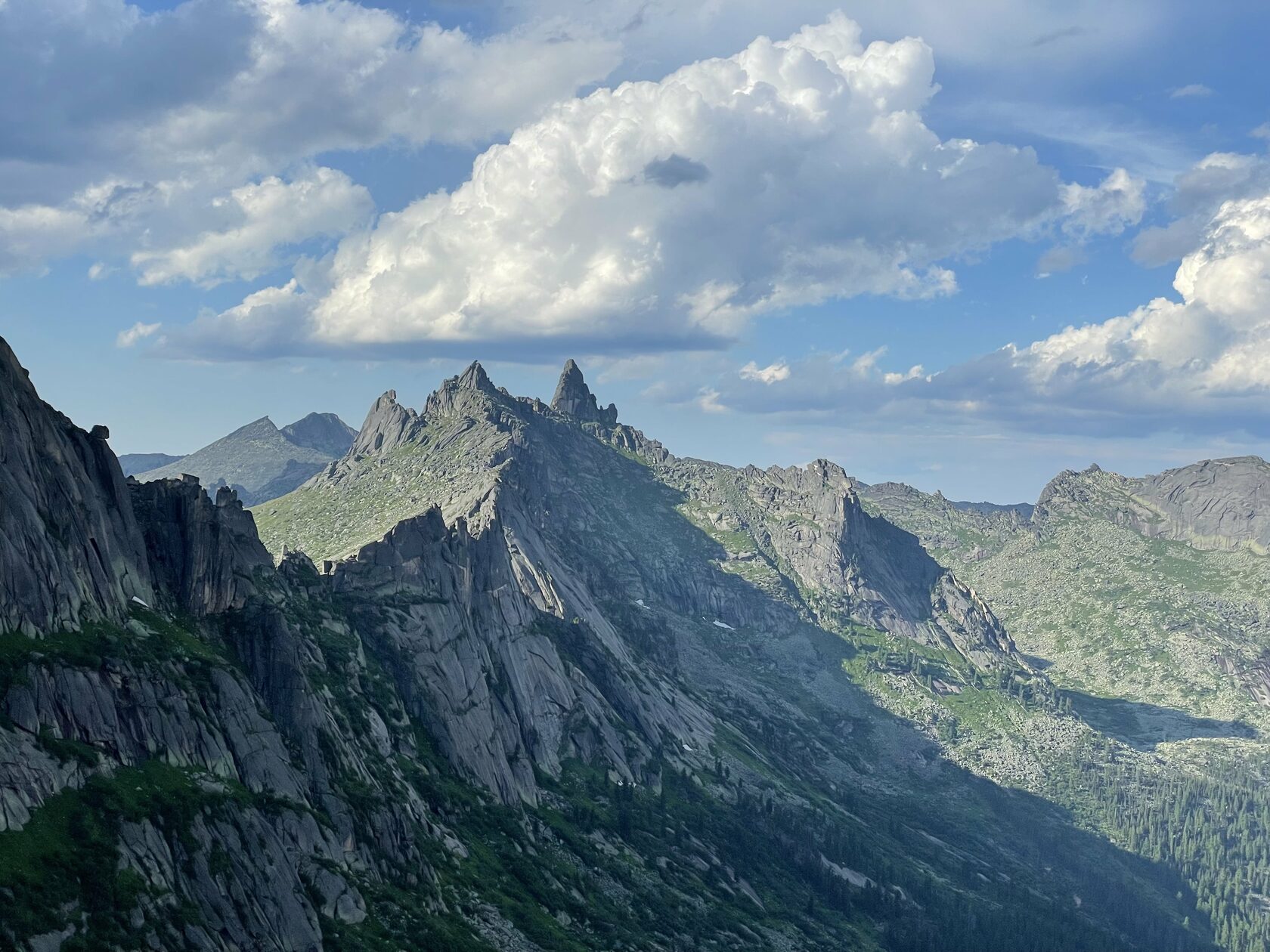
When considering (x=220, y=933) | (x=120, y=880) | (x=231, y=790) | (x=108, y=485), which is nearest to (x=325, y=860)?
(x=231, y=790)

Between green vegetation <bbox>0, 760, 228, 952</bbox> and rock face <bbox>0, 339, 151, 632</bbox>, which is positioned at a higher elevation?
rock face <bbox>0, 339, 151, 632</bbox>

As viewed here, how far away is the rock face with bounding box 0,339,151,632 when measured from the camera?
520 ft

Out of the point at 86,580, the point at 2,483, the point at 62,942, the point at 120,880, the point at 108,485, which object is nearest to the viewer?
the point at 62,942

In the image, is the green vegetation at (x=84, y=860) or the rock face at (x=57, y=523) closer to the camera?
the green vegetation at (x=84, y=860)

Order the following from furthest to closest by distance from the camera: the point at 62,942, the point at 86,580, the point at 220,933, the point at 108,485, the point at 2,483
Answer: the point at 108,485, the point at 86,580, the point at 2,483, the point at 220,933, the point at 62,942

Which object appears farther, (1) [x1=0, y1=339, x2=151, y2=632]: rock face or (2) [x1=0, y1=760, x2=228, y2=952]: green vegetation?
(1) [x1=0, y1=339, x2=151, y2=632]: rock face

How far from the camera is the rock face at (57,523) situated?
520 ft

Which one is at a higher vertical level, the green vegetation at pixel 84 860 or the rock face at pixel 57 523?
the rock face at pixel 57 523

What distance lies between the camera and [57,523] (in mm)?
171000

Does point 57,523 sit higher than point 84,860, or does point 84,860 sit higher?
point 57,523

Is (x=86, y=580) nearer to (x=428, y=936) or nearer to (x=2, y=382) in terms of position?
(x=2, y=382)

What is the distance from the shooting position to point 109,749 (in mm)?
154500

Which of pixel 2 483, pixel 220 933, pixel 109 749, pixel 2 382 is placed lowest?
pixel 220 933

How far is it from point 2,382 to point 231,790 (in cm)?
6789
